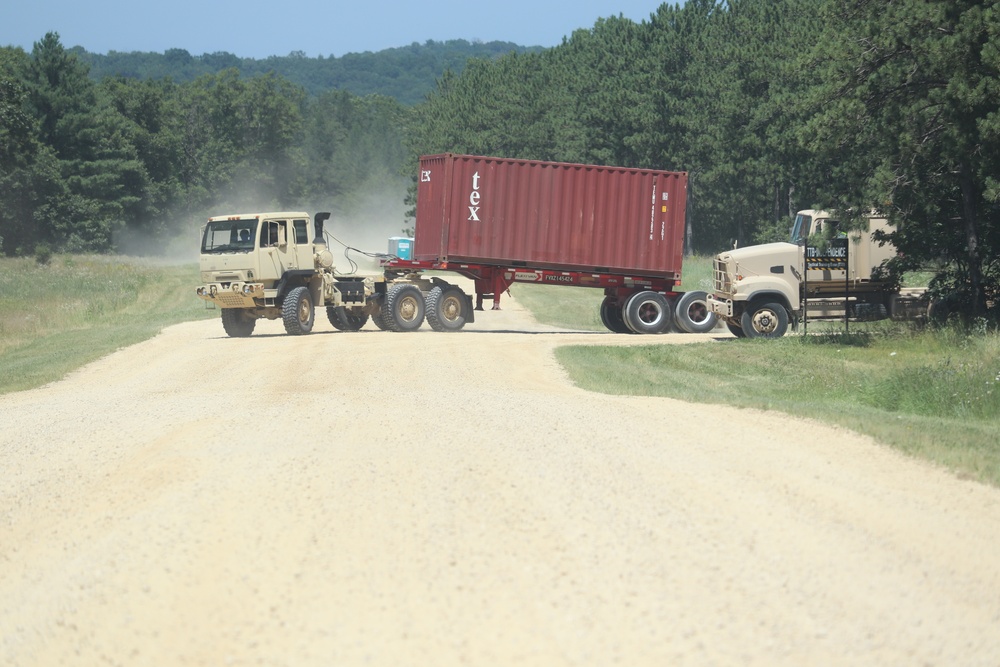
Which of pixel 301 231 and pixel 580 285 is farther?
pixel 580 285

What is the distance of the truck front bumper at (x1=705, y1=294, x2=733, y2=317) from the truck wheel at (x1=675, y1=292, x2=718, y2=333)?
105 inches

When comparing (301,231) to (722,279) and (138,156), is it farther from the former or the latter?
(138,156)

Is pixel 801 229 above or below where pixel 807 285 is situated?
above

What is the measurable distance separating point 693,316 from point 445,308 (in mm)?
6030

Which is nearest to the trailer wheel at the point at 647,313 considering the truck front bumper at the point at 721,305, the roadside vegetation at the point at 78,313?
the truck front bumper at the point at 721,305

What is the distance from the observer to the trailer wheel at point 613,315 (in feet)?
98.2

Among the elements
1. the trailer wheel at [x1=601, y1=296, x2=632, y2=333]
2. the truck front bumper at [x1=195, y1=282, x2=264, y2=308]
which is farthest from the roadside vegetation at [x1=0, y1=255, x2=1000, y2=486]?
the trailer wheel at [x1=601, y1=296, x2=632, y2=333]

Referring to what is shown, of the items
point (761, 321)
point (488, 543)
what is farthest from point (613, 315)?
point (488, 543)

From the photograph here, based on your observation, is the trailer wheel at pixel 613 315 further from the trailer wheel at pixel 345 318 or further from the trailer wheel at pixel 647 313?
the trailer wheel at pixel 345 318

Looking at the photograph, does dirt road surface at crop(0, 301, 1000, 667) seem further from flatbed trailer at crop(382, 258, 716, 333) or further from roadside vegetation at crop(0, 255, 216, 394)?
flatbed trailer at crop(382, 258, 716, 333)

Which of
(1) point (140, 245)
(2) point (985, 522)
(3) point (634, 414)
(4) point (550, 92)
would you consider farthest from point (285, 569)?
(1) point (140, 245)

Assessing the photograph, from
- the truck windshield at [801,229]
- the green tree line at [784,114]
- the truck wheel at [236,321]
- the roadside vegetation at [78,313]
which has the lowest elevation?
the roadside vegetation at [78,313]

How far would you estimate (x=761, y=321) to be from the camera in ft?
81.7

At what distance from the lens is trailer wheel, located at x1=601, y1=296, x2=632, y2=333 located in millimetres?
29925
